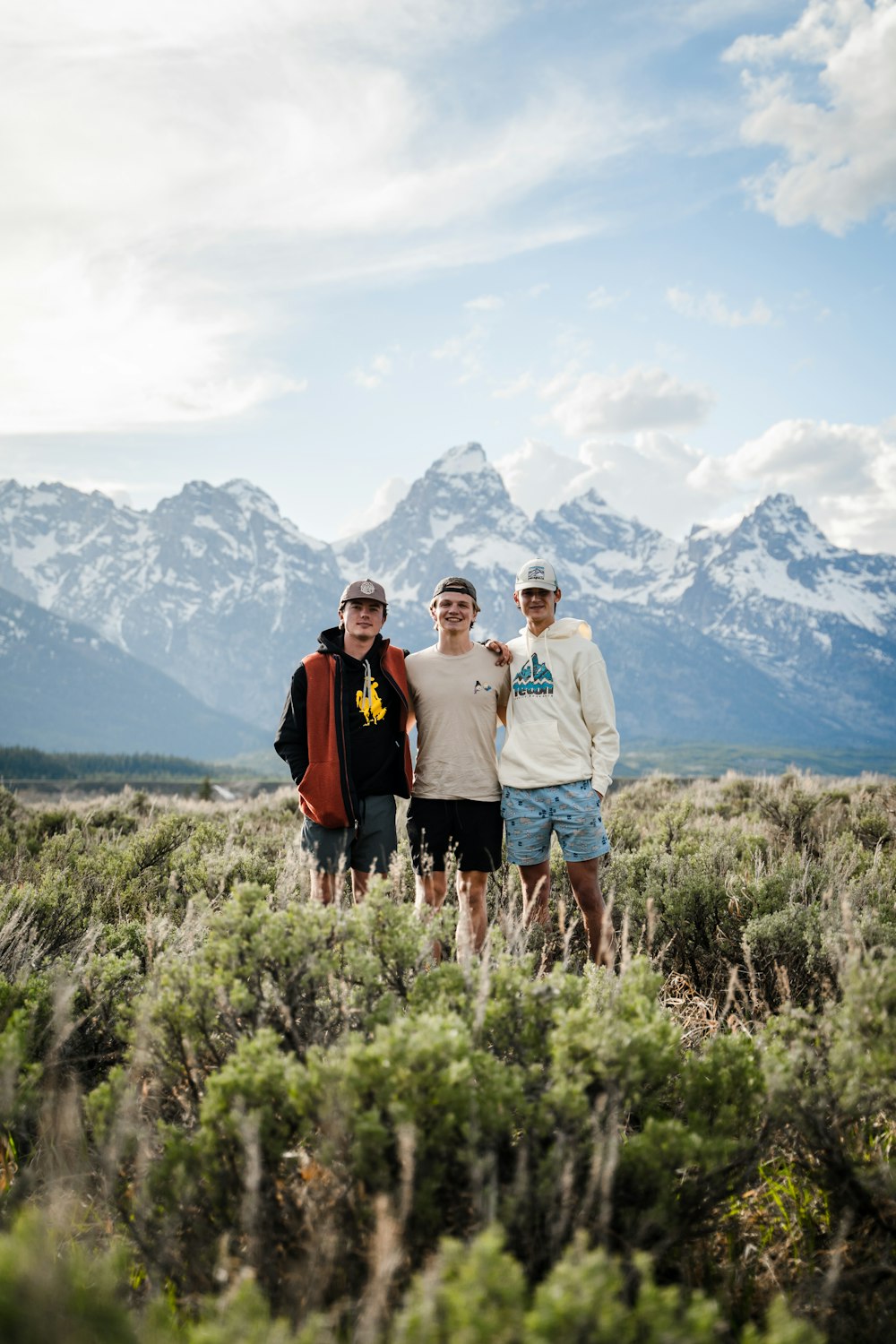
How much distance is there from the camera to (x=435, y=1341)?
1379mm

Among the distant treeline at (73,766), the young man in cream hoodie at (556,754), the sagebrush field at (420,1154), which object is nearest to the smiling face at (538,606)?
the young man in cream hoodie at (556,754)

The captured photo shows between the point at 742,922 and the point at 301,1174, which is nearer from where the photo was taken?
the point at 301,1174

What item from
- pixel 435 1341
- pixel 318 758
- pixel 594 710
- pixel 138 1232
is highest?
pixel 594 710

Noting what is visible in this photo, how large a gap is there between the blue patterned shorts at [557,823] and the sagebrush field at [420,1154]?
1291mm

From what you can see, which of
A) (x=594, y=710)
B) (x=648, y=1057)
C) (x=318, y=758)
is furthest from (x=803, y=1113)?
(x=318, y=758)

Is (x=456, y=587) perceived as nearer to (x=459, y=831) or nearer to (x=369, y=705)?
(x=369, y=705)

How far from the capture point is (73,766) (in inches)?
4695

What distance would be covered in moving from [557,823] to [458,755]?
29.7 inches

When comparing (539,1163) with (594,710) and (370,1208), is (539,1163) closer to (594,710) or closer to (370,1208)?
(370,1208)

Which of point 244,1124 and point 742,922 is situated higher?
point 244,1124

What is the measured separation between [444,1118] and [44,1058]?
1.92m

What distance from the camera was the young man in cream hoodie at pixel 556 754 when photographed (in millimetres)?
4668

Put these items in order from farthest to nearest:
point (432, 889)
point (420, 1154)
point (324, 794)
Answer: point (324, 794) → point (432, 889) → point (420, 1154)

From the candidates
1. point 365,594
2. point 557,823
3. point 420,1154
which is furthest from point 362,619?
point 420,1154
